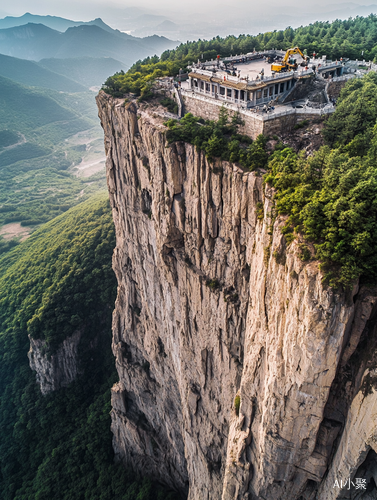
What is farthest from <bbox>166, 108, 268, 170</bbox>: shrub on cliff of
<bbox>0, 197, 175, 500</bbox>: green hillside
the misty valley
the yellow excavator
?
<bbox>0, 197, 175, 500</bbox>: green hillside

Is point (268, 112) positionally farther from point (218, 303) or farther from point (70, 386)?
point (70, 386)

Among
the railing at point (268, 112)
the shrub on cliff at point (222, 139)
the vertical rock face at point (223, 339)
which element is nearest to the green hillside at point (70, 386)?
the vertical rock face at point (223, 339)

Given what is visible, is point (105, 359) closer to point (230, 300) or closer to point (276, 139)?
point (230, 300)

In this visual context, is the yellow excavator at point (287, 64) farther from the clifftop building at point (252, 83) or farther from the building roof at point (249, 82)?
the building roof at point (249, 82)

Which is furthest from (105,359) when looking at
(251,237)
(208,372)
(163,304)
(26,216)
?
(26,216)

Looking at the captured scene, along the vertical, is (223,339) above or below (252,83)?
below

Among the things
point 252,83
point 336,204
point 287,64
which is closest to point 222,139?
point 252,83
